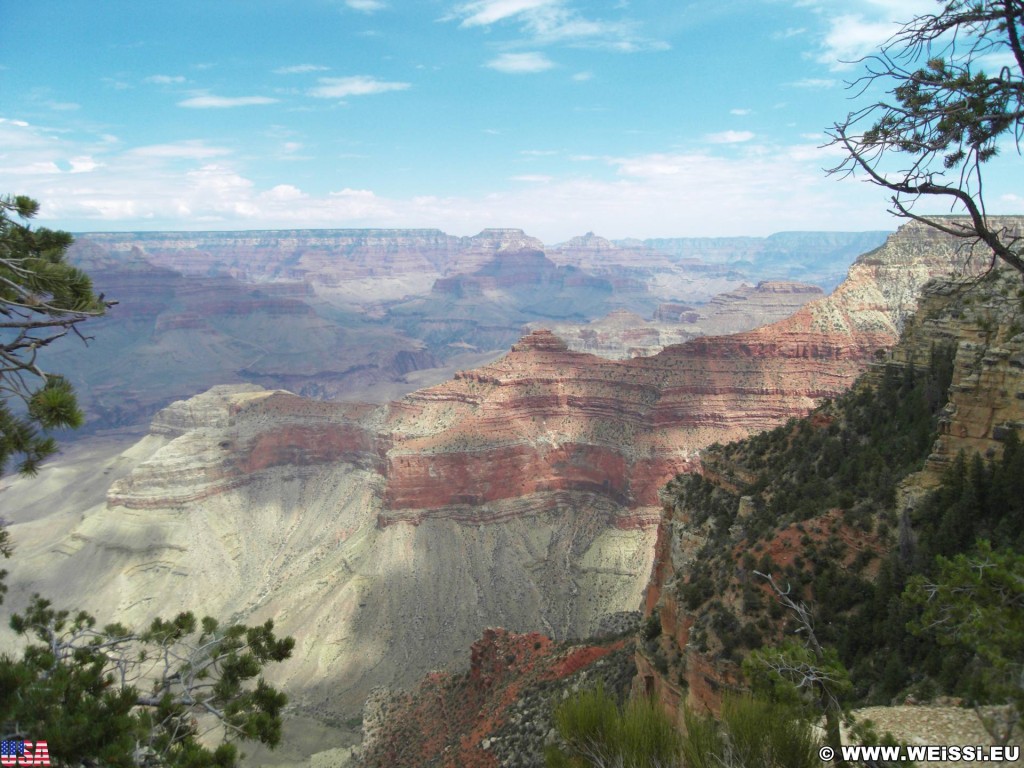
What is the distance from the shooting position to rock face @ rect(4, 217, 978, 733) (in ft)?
184

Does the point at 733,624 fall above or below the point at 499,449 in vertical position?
above

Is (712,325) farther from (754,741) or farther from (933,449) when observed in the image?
(754,741)

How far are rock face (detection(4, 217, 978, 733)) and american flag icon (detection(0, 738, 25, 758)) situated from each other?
45.1m

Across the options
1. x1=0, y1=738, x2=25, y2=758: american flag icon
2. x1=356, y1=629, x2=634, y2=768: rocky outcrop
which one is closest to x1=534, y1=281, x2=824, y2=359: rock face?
x1=356, y1=629, x2=634, y2=768: rocky outcrop

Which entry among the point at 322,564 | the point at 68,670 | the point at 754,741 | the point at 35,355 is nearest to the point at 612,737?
the point at 754,741

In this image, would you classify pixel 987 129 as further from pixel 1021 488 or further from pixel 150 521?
pixel 150 521

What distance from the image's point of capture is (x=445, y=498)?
65688mm

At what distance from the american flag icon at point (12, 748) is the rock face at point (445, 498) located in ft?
148

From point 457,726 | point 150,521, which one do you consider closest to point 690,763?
point 457,726

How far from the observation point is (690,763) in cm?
868

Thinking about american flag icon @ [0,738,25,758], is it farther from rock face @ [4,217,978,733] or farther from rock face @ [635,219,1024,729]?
rock face @ [4,217,978,733]

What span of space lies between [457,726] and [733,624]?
18814mm

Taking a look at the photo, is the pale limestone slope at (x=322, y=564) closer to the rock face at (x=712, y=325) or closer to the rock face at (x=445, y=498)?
the rock face at (x=445, y=498)

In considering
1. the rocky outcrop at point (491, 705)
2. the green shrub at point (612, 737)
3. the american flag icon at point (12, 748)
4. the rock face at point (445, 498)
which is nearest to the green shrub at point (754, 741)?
the green shrub at point (612, 737)
